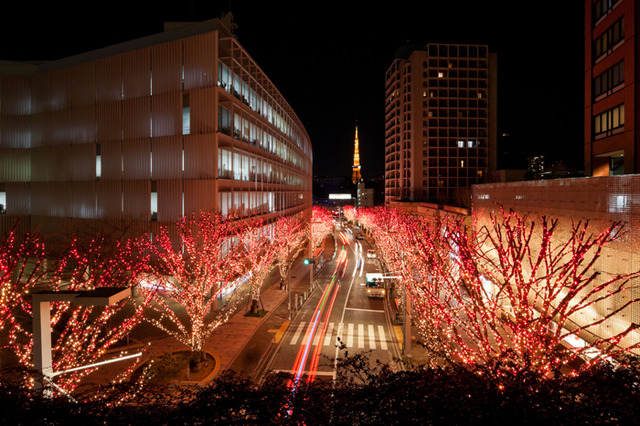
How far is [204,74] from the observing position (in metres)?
26.2

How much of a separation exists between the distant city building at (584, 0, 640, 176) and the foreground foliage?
2075 centimetres

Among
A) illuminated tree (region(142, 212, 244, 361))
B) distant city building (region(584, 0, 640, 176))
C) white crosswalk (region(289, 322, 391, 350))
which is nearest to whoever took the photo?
illuminated tree (region(142, 212, 244, 361))

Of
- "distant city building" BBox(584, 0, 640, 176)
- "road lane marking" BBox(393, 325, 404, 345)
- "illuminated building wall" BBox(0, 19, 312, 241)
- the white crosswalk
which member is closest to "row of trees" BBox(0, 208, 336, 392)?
"illuminated building wall" BBox(0, 19, 312, 241)

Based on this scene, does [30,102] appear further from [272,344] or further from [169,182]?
[272,344]

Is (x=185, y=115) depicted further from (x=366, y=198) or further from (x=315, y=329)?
(x=366, y=198)

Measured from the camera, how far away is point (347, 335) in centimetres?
2244

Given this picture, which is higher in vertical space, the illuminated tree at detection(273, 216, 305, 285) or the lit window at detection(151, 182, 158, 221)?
the lit window at detection(151, 182, 158, 221)

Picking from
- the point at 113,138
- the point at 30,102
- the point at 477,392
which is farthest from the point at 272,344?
the point at 30,102

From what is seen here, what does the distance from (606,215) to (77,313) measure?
2035 centimetres

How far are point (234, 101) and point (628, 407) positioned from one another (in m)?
29.2

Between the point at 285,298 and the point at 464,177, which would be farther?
the point at 464,177

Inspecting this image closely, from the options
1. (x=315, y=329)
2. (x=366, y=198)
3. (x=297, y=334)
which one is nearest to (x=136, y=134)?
(x=297, y=334)

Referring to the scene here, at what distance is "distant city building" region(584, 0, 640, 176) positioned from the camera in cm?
1919

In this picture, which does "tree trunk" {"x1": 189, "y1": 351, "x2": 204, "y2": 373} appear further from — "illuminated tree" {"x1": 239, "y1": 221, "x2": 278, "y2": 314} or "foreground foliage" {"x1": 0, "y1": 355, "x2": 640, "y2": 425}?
"foreground foliage" {"x1": 0, "y1": 355, "x2": 640, "y2": 425}
